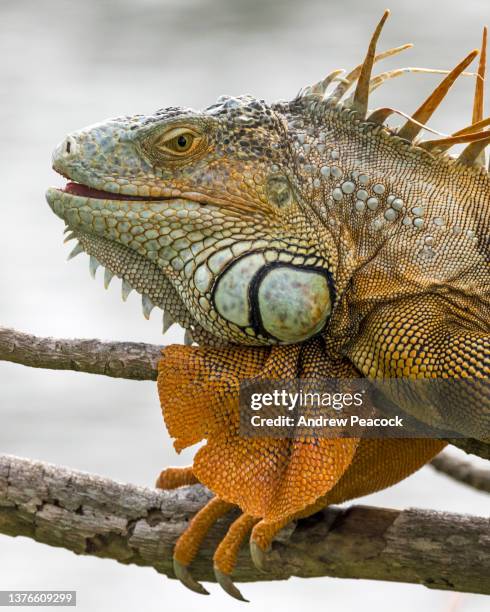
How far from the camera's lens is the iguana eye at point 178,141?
2768 millimetres

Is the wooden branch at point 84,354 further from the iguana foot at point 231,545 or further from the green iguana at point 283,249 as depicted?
the iguana foot at point 231,545

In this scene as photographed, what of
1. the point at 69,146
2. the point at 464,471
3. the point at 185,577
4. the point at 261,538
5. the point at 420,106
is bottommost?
the point at 185,577

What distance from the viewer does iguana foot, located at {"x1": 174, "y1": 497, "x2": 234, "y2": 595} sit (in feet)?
10.3

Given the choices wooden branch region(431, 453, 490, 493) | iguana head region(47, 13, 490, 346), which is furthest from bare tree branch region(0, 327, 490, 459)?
wooden branch region(431, 453, 490, 493)

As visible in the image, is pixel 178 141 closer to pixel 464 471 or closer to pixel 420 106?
pixel 420 106

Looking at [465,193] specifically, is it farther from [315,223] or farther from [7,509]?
[7,509]

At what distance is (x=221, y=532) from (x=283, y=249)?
38.5 inches

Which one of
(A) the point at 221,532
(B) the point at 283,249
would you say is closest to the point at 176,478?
(A) the point at 221,532

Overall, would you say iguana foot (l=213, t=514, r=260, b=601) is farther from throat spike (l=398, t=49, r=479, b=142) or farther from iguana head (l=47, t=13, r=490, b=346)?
throat spike (l=398, t=49, r=479, b=142)

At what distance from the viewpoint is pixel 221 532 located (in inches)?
125

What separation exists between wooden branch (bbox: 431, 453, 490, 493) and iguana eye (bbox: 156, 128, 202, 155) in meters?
2.02

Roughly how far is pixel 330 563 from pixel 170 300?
3.09ft

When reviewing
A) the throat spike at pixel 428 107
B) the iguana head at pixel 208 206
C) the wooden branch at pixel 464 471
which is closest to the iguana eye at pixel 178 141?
the iguana head at pixel 208 206

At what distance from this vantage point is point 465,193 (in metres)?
2.89
